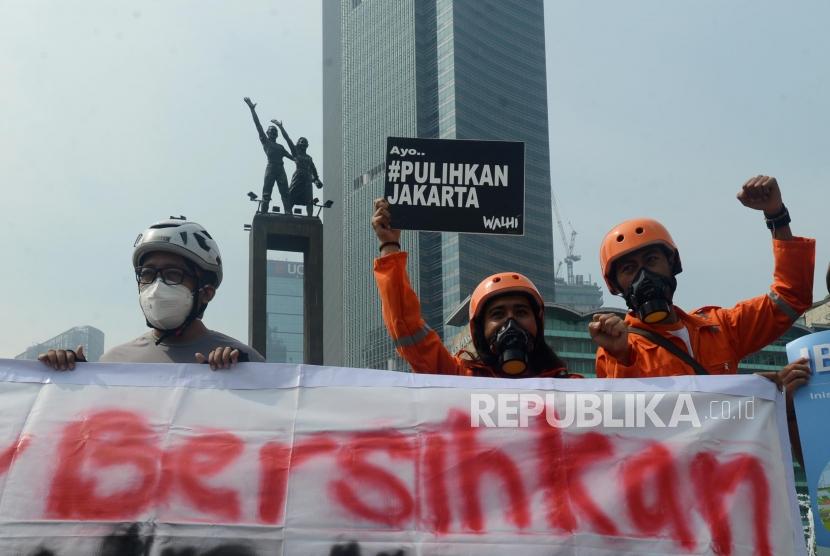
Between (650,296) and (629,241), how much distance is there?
35cm

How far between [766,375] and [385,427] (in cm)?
192

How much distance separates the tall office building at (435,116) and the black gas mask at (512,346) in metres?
115

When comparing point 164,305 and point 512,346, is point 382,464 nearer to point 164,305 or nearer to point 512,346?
point 512,346

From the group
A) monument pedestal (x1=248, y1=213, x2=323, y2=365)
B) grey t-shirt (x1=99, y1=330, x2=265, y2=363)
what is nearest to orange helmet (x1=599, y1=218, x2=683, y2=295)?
grey t-shirt (x1=99, y1=330, x2=265, y2=363)

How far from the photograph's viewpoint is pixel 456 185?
6371mm

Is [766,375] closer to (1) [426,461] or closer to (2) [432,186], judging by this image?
(1) [426,461]

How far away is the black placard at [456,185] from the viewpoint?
625cm

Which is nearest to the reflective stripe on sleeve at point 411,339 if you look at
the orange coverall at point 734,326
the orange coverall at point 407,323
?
the orange coverall at point 407,323

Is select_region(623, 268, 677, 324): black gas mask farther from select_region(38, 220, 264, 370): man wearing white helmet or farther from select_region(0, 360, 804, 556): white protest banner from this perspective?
select_region(38, 220, 264, 370): man wearing white helmet

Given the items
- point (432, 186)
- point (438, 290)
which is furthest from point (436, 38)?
point (432, 186)

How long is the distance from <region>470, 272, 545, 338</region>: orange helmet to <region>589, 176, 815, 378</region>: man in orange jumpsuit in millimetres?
444

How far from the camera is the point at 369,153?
461 ft

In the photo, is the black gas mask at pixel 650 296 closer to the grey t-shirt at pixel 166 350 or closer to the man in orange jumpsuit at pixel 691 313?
the man in orange jumpsuit at pixel 691 313

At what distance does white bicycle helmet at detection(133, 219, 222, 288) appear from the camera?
5570 millimetres
